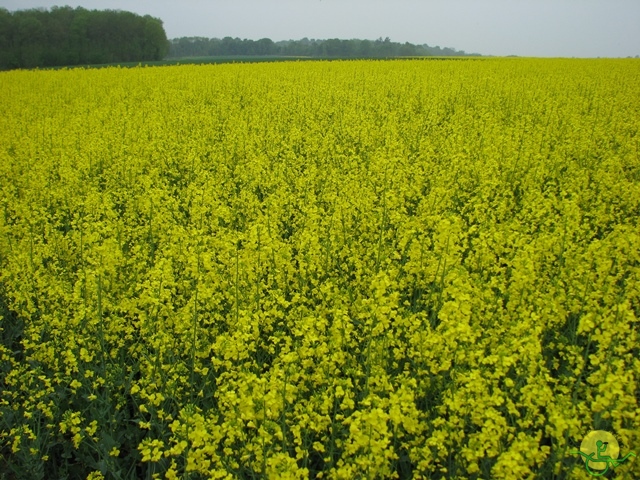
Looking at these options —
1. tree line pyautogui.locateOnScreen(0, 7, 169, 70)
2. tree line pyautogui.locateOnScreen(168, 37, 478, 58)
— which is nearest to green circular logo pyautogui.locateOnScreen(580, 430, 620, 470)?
tree line pyautogui.locateOnScreen(0, 7, 169, 70)

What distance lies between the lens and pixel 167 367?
365 cm

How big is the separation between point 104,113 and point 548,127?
11.3 meters

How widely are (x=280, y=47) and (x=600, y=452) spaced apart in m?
89.1

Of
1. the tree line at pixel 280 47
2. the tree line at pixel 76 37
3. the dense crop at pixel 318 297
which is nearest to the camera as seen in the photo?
the dense crop at pixel 318 297

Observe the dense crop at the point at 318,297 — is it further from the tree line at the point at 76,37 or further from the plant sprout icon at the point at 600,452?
the tree line at the point at 76,37

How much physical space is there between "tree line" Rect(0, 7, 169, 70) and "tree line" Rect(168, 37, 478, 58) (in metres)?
24.3

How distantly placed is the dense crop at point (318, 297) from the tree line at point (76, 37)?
41.0 meters

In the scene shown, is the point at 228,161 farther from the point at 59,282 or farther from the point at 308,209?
the point at 59,282

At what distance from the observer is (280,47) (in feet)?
277

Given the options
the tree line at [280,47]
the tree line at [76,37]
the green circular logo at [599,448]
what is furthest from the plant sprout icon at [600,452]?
the tree line at [280,47]

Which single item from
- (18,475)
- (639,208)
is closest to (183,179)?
(18,475)

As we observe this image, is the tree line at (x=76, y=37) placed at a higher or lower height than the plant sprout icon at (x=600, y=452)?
higher

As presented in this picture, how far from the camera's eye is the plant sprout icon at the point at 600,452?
8.95 ft

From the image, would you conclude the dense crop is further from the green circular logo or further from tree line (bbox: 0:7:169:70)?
tree line (bbox: 0:7:169:70)
